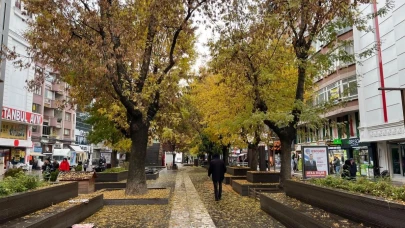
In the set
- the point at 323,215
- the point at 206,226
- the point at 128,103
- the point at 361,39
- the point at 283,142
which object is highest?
the point at 361,39

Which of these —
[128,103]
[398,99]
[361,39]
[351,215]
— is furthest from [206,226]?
[361,39]

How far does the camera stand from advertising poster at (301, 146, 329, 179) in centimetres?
1309

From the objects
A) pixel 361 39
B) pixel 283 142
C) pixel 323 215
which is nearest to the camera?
pixel 323 215

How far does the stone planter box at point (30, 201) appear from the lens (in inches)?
225

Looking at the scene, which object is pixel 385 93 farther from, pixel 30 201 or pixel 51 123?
pixel 51 123

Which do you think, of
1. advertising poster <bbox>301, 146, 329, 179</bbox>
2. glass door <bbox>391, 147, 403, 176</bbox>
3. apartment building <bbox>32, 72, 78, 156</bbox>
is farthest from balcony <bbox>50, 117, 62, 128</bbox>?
advertising poster <bbox>301, 146, 329, 179</bbox>

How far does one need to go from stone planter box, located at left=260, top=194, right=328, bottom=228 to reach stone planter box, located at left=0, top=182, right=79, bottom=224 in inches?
213

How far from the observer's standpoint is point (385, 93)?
86.9ft

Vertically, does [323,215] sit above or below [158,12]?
below

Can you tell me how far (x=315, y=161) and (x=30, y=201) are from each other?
33.8 feet

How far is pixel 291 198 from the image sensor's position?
375 inches

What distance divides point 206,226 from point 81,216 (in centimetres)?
327

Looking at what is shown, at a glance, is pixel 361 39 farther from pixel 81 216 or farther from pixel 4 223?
pixel 4 223

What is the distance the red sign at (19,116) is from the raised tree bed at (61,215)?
107ft
